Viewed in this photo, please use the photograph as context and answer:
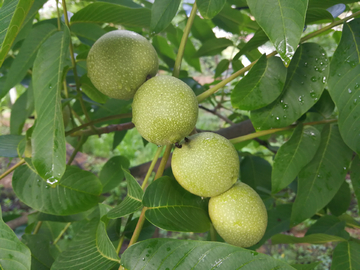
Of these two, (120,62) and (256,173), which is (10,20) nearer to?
(120,62)

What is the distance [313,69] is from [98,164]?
3222 mm

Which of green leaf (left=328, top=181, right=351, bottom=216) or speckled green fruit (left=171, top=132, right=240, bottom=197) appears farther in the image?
green leaf (left=328, top=181, right=351, bottom=216)

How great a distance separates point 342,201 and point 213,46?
29.6 inches

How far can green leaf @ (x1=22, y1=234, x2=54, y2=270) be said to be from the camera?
73 centimetres

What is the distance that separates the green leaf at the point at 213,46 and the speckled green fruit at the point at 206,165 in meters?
0.61

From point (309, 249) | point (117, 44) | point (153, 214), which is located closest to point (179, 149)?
point (153, 214)

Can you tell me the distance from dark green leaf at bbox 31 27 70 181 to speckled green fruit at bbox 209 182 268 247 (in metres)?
0.36

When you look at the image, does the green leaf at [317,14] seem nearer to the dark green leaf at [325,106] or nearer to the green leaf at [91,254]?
the dark green leaf at [325,106]

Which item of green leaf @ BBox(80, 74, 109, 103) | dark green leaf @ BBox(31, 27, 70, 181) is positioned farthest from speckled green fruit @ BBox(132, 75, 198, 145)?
green leaf @ BBox(80, 74, 109, 103)

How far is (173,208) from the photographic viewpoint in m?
0.64

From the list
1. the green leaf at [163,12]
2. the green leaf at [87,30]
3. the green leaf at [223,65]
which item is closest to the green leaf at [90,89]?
the green leaf at [87,30]

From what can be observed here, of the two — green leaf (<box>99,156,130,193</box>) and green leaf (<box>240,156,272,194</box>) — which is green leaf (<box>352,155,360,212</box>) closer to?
green leaf (<box>240,156,272,194</box>)

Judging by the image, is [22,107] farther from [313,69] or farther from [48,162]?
[313,69]

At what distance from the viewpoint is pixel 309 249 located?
7.73ft
